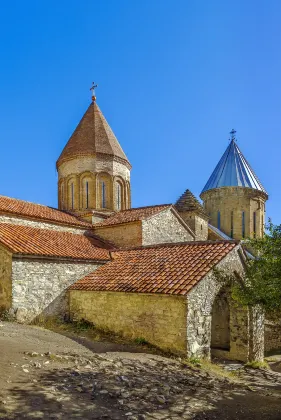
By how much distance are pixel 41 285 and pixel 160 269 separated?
13.3 feet

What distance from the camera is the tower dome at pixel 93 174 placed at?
1856 cm

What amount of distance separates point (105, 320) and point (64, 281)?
7.42 feet

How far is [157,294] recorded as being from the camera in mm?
9039

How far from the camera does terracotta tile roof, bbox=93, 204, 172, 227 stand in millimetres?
15477

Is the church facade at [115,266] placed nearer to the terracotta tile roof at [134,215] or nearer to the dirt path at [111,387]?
the terracotta tile roof at [134,215]

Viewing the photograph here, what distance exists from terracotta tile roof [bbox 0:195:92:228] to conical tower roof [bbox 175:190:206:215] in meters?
6.02

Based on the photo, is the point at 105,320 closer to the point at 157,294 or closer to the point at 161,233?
the point at 157,294

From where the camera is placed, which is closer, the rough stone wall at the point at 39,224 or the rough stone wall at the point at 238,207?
the rough stone wall at the point at 39,224

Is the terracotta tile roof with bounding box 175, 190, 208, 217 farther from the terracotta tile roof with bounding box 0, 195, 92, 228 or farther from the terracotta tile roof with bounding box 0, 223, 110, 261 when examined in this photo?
the terracotta tile roof with bounding box 0, 223, 110, 261

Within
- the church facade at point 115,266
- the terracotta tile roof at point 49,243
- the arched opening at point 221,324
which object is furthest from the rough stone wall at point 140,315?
the arched opening at point 221,324

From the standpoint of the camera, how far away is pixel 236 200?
27.8 metres

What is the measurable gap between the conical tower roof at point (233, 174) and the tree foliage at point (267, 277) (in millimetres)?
21614

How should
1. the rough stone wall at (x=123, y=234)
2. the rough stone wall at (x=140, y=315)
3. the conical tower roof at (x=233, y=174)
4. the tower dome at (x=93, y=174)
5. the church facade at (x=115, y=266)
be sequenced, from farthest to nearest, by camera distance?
the conical tower roof at (x=233, y=174) < the tower dome at (x=93, y=174) < the rough stone wall at (x=123, y=234) < the church facade at (x=115, y=266) < the rough stone wall at (x=140, y=315)

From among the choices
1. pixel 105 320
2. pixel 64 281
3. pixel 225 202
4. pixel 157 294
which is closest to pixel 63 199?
pixel 64 281
